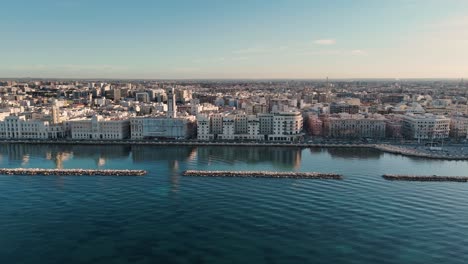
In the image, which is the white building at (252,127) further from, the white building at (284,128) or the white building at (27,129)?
the white building at (27,129)

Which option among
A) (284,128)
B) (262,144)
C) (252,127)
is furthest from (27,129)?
(284,128)

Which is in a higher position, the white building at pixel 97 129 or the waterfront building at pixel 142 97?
the waterfront building at pixel 142 97

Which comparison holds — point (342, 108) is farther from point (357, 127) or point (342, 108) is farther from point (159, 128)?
point (159, 128)

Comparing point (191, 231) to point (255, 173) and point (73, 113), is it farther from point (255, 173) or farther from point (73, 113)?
point (73, 113)

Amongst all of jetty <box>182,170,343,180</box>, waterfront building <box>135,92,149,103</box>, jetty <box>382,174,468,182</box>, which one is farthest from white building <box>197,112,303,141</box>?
waterfront building <box>135,92,149,103</box>

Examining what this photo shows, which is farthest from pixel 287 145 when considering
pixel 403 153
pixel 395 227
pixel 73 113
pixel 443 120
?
pixel 73 113

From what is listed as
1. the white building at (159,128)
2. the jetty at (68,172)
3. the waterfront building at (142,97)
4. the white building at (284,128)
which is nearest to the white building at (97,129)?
the white building at (159,128)
